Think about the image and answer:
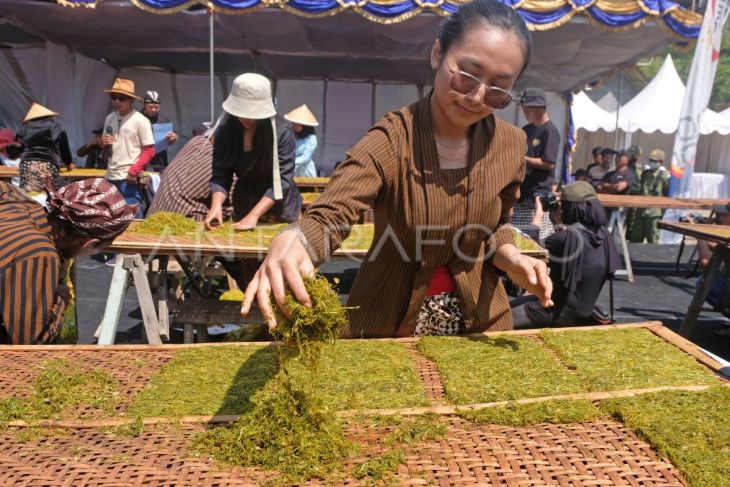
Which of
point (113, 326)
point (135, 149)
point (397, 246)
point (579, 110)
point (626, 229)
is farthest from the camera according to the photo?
point (579, 110)

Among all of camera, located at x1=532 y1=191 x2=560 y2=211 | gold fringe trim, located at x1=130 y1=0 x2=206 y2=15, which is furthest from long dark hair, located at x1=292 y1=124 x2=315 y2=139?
camera, located at x1=532 y1=191 x2=560 y2=211

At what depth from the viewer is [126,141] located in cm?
605

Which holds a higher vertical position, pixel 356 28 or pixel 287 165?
pixel 356 28

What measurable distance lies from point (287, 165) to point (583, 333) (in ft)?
7.54

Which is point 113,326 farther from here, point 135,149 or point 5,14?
point 5,14

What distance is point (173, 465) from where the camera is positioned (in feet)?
3.95

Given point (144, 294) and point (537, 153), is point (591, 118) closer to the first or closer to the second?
point (537, 153)

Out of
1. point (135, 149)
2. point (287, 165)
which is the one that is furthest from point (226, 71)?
point (287, 165)

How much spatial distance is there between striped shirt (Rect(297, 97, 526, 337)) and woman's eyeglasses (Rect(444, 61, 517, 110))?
0.62 feet

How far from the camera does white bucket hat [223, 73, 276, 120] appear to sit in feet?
11.4

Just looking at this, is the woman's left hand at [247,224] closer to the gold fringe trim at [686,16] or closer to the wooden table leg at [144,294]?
the wooden table leg at [144,294]

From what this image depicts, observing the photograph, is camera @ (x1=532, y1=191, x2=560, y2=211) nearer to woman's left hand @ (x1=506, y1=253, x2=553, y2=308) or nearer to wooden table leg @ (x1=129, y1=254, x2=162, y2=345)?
wooden table leg @ (x1=129, y1=254, x2=162, y2=345)

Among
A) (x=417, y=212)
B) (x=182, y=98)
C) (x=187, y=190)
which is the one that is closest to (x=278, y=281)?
(x=417, y=212)

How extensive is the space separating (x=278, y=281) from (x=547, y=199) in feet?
14.9
